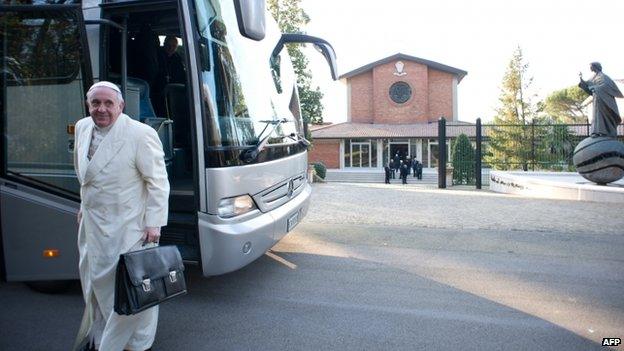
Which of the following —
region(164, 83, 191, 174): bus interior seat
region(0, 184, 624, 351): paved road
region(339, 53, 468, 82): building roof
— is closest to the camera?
region(0, 184, 624, 351): paved road

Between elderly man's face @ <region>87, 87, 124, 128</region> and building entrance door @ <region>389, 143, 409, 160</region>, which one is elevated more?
elderly man's face @ <region>87, 87, 124, 128</region>

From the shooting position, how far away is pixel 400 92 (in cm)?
4603

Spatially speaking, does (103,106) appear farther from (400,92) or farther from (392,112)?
(400,92)

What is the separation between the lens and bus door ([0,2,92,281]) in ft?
13.9

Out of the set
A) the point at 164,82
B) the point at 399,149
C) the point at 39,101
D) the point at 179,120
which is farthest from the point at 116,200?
the point at 399,149

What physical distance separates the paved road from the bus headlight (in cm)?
91

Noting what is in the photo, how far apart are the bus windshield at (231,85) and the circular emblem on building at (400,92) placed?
138 feet

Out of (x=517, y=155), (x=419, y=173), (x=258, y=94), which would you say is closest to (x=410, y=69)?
(x=419, y=173)

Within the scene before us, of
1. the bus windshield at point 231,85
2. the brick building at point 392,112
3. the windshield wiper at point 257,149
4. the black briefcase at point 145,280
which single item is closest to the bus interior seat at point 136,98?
the bus windshield at point 231,85

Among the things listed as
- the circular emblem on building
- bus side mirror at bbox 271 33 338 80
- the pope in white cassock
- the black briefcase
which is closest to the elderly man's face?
the pope in white cassock

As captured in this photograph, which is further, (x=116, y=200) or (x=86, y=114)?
(x=86, y=114)

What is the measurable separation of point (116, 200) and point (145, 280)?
0.52 meters

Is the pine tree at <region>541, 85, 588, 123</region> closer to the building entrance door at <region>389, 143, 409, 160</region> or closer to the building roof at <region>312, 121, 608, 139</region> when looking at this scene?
the building roof at <region>312, 121, 608, 139</region>

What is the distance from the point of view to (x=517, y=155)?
2261cm
